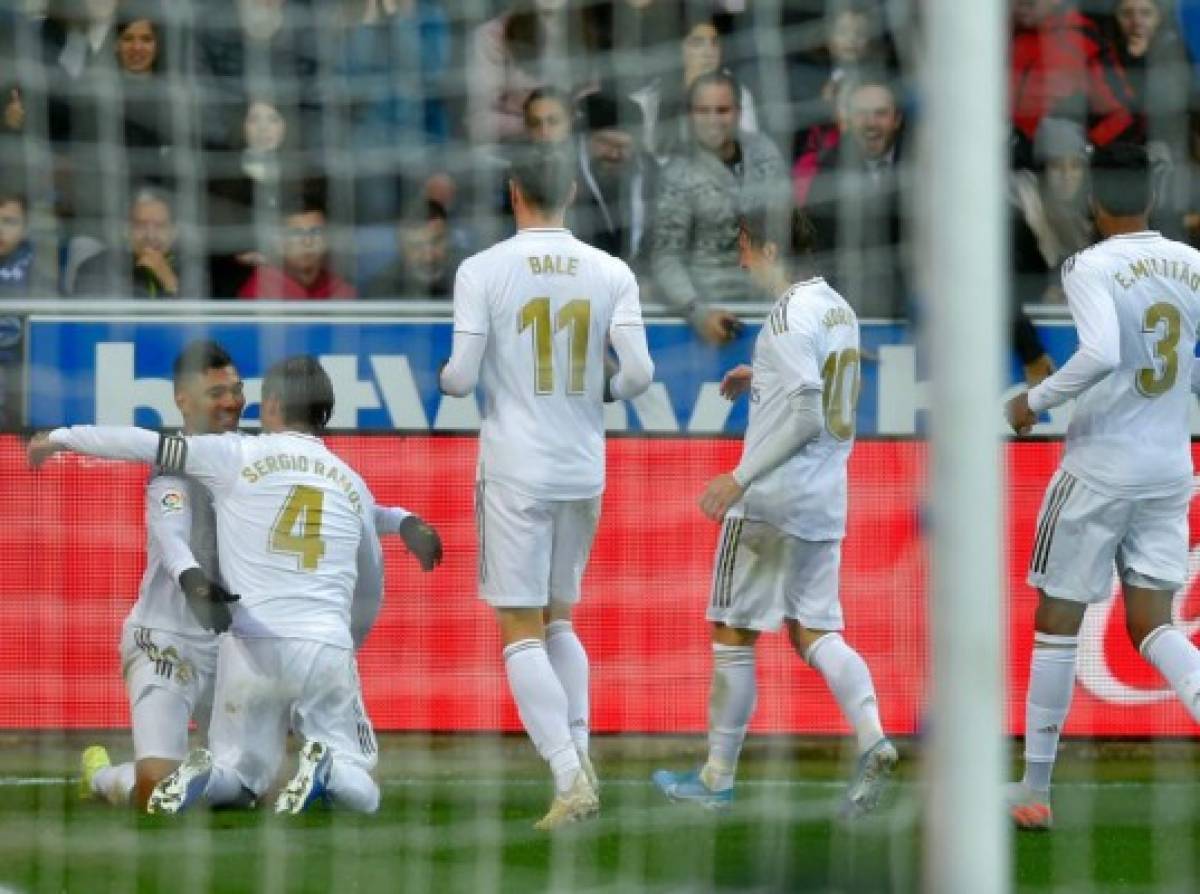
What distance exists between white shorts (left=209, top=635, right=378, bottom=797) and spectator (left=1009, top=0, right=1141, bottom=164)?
2203 mm

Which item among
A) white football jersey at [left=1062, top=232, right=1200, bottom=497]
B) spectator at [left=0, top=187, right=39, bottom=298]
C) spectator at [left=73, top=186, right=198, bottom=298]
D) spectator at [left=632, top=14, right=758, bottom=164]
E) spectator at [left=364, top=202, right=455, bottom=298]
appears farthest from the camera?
spectator at [left=364, top=202, right=455, bottom=298]

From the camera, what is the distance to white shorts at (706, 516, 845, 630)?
6.93m

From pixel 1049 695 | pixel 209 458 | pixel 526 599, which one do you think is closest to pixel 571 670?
pixel 526 599

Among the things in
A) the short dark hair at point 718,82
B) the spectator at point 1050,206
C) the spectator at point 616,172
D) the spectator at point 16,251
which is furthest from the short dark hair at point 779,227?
the spectator at point 16,251

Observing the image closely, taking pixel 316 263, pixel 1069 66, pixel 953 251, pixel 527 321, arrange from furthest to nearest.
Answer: pixel 316 263 → pixel 1069 66 → pixel 527 321 → pixel 953 251

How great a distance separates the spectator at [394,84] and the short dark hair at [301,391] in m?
0.64

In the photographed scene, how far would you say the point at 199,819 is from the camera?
6793 millimetres

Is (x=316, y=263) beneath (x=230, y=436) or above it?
above

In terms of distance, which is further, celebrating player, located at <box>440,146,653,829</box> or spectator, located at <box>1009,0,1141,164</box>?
spectator, located at <box>1009,0,1141,164</box>

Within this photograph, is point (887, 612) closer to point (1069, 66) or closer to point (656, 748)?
point (656, 748)

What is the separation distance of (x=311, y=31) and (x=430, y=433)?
135 centimetres

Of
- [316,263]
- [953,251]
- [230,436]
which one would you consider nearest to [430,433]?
[316,263]

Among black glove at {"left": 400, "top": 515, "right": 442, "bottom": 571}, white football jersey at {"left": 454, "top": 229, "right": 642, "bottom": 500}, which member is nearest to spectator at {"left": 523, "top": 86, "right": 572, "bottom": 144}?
white football jersey at {"left": 454, "top": 229, "right": 642, "bottom": 500}

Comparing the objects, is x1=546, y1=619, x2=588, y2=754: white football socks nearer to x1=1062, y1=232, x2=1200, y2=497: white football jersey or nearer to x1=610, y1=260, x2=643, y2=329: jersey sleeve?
x1=610, y1=260, x2=643, y2=329: jersey sleeve
